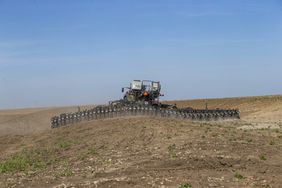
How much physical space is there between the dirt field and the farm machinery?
6.90 m

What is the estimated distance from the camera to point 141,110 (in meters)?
39.2

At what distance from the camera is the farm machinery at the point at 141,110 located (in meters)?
39.4

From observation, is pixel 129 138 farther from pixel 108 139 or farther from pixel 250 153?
pixel 250 153

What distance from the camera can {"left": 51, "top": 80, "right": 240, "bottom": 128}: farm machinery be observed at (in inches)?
1550

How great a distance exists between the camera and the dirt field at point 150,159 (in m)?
17.3

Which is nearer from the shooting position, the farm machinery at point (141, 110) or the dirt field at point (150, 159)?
the dirt field at point (150, 159)

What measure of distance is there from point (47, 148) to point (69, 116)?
51.8 ft

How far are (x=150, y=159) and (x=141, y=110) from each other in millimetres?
18245

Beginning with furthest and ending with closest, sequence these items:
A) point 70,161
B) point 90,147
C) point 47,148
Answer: point 47,148 → point 90,147 → point 70,161

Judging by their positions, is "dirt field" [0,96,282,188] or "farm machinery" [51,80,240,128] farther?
"farm machinery" [51,80,240,128]

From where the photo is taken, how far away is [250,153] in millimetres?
21578

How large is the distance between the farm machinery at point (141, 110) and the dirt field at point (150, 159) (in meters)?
6.90

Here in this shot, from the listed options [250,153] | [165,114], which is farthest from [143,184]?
[165,114]

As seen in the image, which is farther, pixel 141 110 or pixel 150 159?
pixel 141 110
